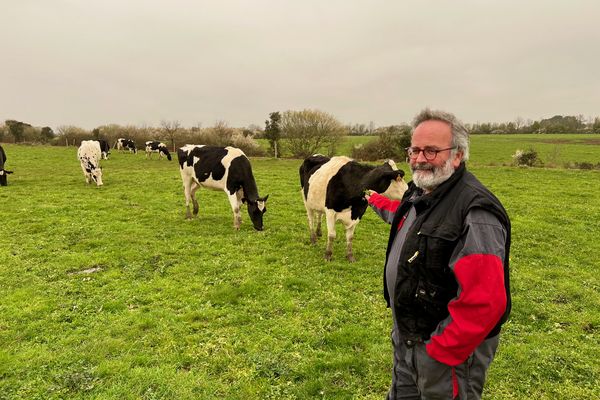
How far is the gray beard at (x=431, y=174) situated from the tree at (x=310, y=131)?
40.0 m

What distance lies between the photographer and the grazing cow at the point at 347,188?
768 cm

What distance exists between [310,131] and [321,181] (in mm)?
34418

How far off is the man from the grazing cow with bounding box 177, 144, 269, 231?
30.1 feet

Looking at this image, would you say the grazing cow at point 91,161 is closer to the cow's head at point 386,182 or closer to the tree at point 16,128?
the cow's head at point 386,182

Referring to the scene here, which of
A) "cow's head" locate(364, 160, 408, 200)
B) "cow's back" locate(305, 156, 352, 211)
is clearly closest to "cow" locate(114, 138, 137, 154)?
"cow's back" locate(305, 156, 352, 211)

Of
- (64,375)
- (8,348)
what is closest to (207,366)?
(64,375)

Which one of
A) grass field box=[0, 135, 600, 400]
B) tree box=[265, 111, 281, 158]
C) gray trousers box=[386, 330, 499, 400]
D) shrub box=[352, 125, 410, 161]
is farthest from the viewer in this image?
tree box=[265, 111, 281, 158]

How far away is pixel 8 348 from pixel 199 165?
8.08m

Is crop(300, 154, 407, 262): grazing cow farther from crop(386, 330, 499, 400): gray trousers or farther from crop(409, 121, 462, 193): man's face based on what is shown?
crop(386, 330, 499, 400): gray trousers

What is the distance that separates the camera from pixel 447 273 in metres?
2.45

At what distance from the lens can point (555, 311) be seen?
672 centimetres

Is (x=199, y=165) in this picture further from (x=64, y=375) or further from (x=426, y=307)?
(x=426, y=307)

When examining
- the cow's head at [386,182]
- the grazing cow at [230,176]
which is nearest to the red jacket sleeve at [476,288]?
the cow's head at [386,182]

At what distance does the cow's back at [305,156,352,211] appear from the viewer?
9045 millimetres
